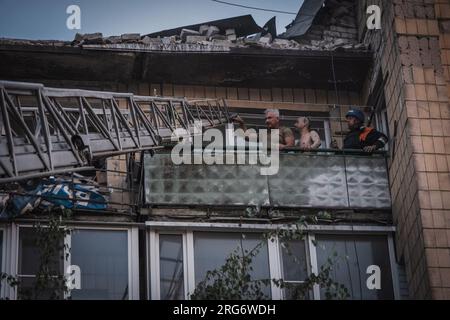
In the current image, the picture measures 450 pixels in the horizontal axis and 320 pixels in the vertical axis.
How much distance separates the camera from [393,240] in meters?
19.0

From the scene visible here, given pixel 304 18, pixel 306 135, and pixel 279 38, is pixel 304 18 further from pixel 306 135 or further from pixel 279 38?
pixel 306 135

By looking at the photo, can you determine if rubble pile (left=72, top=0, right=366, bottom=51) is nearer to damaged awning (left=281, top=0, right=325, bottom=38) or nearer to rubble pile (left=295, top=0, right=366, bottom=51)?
rubble pile (left=295, top=0, right=366, bottom=51)

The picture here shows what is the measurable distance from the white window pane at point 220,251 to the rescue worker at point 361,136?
2713 millimetres

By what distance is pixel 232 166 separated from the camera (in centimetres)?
1916

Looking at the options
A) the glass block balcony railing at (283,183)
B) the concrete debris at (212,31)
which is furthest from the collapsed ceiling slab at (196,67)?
the glass block balcony railing at (283,183)

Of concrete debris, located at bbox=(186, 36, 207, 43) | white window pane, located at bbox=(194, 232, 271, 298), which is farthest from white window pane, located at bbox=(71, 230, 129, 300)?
concrete debris, located at bbox=(186, 36, 207, 43)

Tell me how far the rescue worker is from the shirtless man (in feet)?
1.73

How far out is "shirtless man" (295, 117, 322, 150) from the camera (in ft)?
66.3

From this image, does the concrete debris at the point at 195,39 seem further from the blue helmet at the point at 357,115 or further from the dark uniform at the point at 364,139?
the dark uniform at the point at 364,139

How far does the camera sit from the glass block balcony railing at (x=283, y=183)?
61.8 feet

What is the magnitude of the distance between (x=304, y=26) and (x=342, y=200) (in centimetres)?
481
